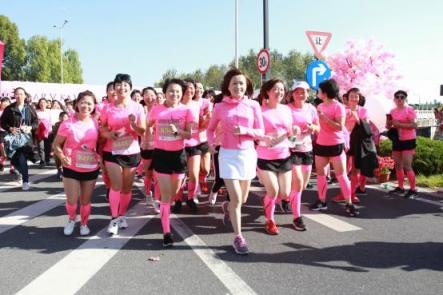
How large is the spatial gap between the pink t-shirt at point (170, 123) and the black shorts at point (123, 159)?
1.70ft

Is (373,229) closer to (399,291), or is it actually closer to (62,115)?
(399,291)

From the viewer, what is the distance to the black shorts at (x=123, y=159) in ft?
17.6

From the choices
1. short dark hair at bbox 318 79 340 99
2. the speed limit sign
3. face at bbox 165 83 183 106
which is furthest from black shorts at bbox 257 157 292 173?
the speed limit sign

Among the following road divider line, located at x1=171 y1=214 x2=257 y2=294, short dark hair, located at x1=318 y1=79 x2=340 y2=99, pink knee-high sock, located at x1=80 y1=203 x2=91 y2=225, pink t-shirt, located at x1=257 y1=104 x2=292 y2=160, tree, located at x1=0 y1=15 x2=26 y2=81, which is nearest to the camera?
road divider line, located at x1=171 y1=214 x2=257 y2=294

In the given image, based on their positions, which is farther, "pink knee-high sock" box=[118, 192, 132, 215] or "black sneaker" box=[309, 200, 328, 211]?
"black sneaker" box=[309, 200, 328, 211]

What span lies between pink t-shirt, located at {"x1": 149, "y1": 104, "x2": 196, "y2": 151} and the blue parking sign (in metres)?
5.18

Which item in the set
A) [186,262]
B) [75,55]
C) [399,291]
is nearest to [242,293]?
[186,262]

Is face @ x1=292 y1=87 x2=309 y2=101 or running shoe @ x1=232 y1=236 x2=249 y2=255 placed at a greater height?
face @ x1=292 y1=87 x2=309 y2=101

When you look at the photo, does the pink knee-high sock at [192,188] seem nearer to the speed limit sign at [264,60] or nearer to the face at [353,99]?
the face at [353,99]

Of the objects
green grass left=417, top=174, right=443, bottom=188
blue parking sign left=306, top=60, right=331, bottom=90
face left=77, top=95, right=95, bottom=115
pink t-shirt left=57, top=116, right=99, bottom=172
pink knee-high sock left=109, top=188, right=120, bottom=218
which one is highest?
blue parking sign left=306, top=60, right=331, bottom=90

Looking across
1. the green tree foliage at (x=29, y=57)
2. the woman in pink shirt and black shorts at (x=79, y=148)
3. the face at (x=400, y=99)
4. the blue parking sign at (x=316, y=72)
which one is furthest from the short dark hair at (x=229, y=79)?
the green tree foliage at (x=29, y=57)

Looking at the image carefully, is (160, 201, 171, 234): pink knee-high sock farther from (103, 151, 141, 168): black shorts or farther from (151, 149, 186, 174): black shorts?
(103, 151, 141, 168): black shorts

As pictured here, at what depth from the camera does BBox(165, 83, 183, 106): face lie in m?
5.04

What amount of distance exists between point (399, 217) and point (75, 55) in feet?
232
